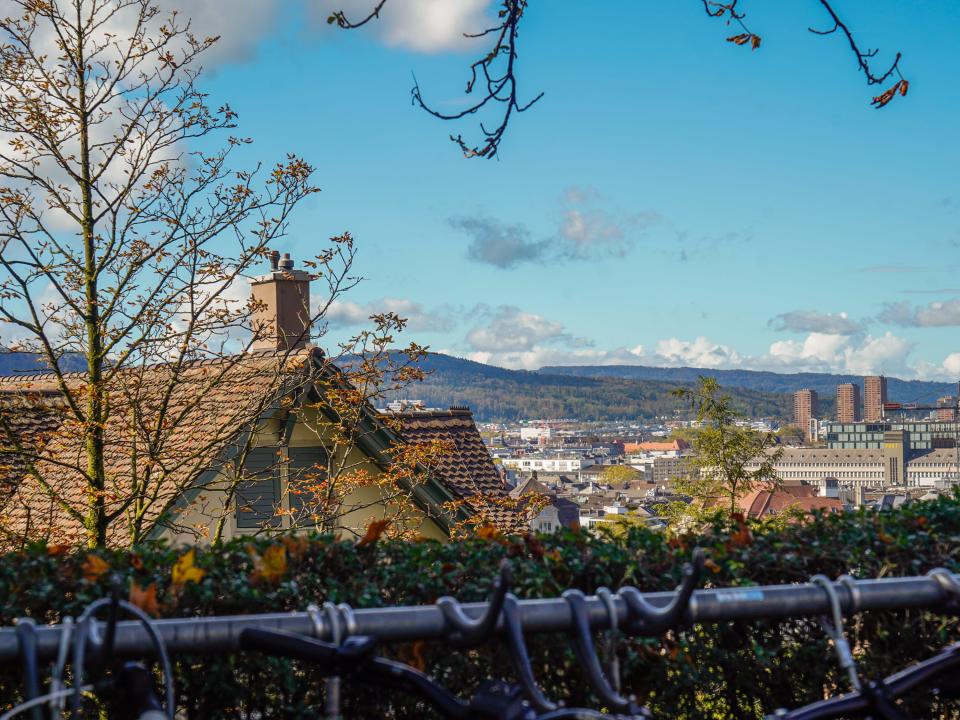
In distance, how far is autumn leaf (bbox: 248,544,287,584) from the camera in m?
2.65

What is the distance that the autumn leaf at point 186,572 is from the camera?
102 inches

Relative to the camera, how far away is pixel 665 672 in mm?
2672

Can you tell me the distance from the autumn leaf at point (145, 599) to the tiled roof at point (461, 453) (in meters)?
12.4

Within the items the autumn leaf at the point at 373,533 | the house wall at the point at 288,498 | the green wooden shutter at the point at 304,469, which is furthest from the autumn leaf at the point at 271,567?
the house wall at the point at 288,498

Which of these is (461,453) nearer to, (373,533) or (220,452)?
(220,452)

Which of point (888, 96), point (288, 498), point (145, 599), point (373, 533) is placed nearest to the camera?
point (145, 599)

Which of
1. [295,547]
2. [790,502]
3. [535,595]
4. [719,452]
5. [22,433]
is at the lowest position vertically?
[790,502]

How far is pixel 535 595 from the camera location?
9.01 ft

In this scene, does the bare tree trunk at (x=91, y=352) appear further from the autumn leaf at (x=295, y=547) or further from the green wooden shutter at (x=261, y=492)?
the autumn leaf at (x=295, y=547)

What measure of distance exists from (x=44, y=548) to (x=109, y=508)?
8552 mm

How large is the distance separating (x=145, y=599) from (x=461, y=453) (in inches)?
579

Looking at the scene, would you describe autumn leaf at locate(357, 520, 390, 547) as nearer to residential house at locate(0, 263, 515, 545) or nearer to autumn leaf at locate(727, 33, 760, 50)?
autumn leaf at locate(727, 33, 760, 50)

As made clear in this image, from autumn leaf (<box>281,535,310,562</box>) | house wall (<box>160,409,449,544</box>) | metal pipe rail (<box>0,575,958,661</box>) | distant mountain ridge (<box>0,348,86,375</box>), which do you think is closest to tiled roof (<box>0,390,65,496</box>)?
distant mountain ridge (<box>0,348,86,375</box>)

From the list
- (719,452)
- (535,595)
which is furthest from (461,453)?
(535,595)
